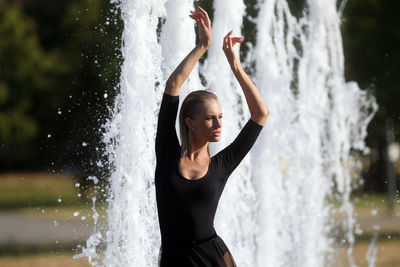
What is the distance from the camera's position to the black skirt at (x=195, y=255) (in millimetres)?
2295

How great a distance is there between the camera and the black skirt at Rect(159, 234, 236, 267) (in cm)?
229

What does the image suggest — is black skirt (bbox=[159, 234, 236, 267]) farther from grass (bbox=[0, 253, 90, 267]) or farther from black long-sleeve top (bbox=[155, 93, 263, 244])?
grass (bbox=[0, 253, 90, 267])

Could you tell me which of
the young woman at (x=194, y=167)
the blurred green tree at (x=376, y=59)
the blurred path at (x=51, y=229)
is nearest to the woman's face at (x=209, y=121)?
the young woman at (x=194, y=167)

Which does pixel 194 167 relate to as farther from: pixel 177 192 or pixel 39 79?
pixel 39 79

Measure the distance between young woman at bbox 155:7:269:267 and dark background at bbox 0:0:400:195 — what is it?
6929 millimetres

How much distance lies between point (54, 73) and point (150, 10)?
14.1 m

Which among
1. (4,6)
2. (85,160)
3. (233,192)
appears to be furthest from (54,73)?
(233,192)

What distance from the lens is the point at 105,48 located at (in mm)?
11812

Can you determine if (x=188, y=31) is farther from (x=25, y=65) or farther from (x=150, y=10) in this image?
(x=25, y=65)

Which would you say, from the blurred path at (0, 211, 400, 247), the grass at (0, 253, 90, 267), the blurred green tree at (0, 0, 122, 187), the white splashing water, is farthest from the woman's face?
the blurred green tree at (0, 0, 122, 187)

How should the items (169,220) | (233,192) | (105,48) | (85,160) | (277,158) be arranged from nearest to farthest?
(169,220)
(233,192)
(277,158)
(105,48)
(85,160)

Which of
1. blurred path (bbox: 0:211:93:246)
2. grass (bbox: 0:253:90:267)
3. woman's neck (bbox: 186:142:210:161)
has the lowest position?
grass (bbox: 0:253:90:267)

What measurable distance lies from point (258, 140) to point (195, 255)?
14.5 ft

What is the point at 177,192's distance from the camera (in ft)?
7.59
